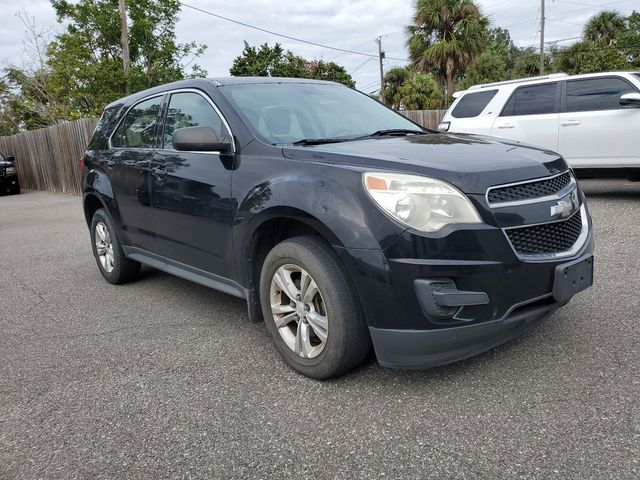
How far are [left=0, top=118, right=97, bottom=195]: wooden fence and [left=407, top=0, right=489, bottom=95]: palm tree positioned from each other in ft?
58.6

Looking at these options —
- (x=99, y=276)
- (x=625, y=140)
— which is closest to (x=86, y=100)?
(x=99, y=276)

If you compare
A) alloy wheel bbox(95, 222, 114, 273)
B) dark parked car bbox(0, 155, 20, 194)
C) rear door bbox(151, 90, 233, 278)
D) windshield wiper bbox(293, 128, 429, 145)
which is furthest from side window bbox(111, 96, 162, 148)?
dark parked car bbox(0, 155, 20, 194)

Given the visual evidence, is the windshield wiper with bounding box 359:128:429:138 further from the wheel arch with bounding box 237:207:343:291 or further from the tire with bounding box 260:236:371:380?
the tire with bounding box 260:236:371:380

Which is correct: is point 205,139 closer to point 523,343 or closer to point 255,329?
point 255,329

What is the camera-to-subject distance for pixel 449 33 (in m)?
27.1

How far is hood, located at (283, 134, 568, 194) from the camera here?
8.52 feet

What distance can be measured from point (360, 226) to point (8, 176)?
19169 mm

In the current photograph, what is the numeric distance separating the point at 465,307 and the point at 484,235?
34 cm

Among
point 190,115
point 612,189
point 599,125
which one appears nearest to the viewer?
point 190,115

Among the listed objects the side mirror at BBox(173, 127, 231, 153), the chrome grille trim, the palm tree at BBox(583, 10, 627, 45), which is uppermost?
the palm tree at BBox(583, 10, 627, 45)

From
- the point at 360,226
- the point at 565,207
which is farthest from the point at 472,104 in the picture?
the point at 360,226

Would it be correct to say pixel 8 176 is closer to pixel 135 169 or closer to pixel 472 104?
pixel 472 104

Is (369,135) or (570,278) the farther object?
(369,135)

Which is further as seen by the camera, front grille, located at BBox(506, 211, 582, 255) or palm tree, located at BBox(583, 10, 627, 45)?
palm tree, located at BBox(583, 10, 627, 45)
